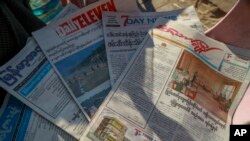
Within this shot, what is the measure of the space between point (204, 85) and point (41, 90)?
1.34ft

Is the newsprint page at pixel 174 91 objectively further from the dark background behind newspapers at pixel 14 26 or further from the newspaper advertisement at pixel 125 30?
the dark background behind newspapers at pixel 14 26

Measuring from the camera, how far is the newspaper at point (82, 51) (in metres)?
0.84

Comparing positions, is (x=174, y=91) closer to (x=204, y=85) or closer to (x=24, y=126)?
(x=204, y=85)

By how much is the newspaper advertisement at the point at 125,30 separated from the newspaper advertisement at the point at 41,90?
0.13m

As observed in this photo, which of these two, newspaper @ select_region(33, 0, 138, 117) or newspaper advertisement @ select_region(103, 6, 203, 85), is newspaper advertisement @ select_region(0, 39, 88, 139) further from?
newspaper advertisement @ select_region(103, 6, 203, 85)

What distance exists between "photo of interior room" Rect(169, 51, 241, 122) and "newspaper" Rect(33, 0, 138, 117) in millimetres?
191

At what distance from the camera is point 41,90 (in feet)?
2.68

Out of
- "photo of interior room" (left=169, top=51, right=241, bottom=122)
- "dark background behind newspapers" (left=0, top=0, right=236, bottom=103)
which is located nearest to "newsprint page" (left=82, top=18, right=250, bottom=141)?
"photo of interior room" (left=169, top=51, right=241, bottom=122)

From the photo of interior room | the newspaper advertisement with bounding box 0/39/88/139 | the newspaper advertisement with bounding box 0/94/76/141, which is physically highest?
the photo of interior room

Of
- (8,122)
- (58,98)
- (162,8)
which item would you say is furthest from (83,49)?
(162,8)

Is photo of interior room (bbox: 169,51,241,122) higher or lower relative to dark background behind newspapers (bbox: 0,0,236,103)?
higher

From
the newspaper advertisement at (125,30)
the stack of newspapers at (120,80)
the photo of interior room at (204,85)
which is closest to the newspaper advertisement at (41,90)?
the stack of newspapers at (120,80)

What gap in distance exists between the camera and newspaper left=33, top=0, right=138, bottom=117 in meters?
0.84

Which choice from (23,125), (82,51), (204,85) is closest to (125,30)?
(82,51)
